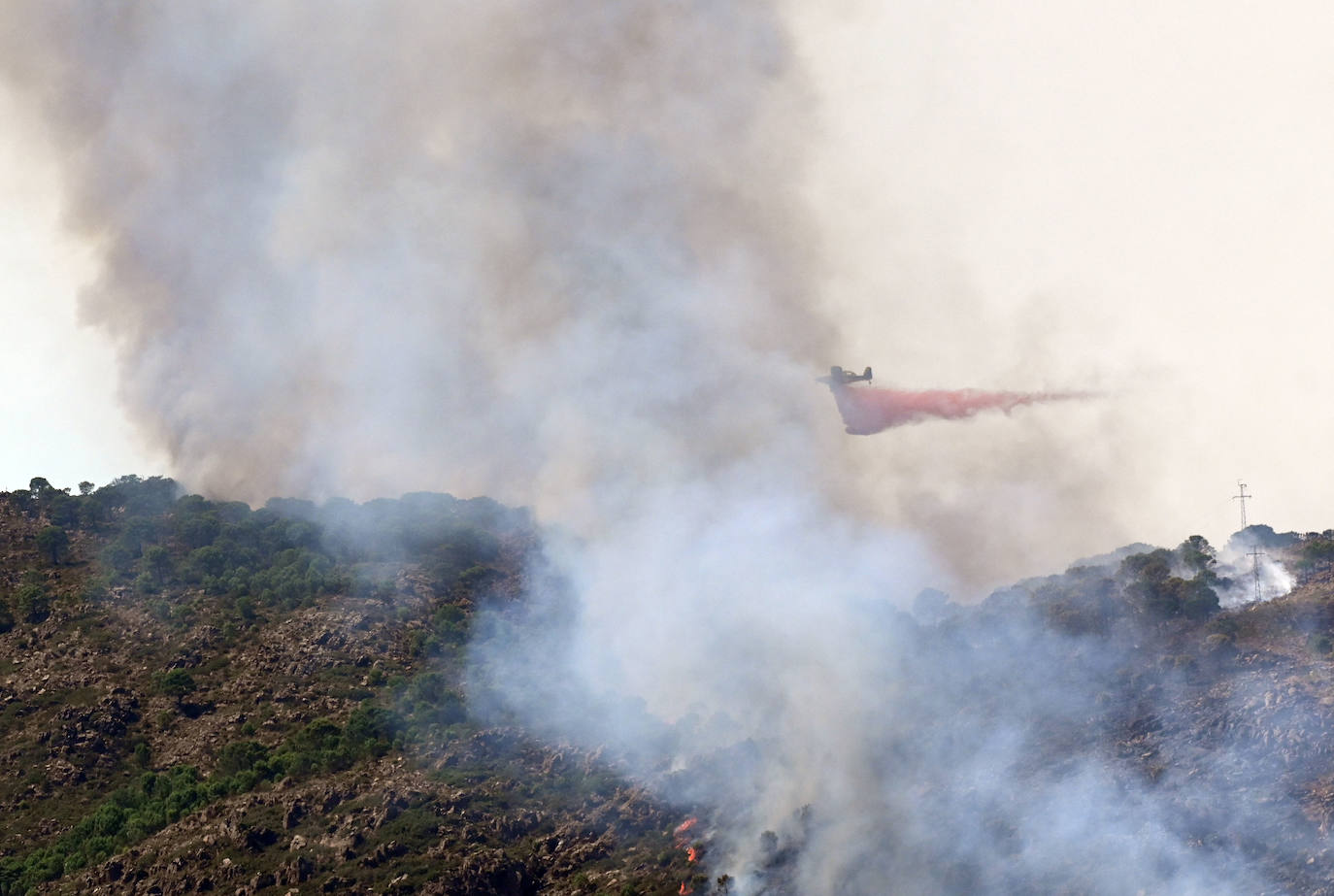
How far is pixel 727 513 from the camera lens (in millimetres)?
160000

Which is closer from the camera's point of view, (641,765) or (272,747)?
(641,765)

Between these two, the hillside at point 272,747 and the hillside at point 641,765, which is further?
the hillside at point 272,747

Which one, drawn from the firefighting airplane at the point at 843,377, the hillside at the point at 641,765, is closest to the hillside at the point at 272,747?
the hillside at the point at 641,765

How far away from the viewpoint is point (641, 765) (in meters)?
140

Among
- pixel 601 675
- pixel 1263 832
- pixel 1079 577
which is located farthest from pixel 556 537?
pixel 1263 832

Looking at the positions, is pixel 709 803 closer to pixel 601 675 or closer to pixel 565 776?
pixel 565 776

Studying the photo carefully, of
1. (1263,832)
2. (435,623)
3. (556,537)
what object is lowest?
(1263,832)

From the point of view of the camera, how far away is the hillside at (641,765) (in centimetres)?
11088

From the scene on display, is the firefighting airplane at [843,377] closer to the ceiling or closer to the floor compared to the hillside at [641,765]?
closer to the ceiling

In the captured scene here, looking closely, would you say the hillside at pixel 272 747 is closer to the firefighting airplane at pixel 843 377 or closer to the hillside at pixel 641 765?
the hillside at pixel 641 765

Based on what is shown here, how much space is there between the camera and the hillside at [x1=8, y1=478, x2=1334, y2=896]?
110875 millimetres

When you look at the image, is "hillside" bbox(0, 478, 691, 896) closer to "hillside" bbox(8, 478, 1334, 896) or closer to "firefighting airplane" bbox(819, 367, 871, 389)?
"hillside" bbox(8, 478, 1334, 896)

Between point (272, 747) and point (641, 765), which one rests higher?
point (272, 747)

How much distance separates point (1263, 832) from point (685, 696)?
6408cm
